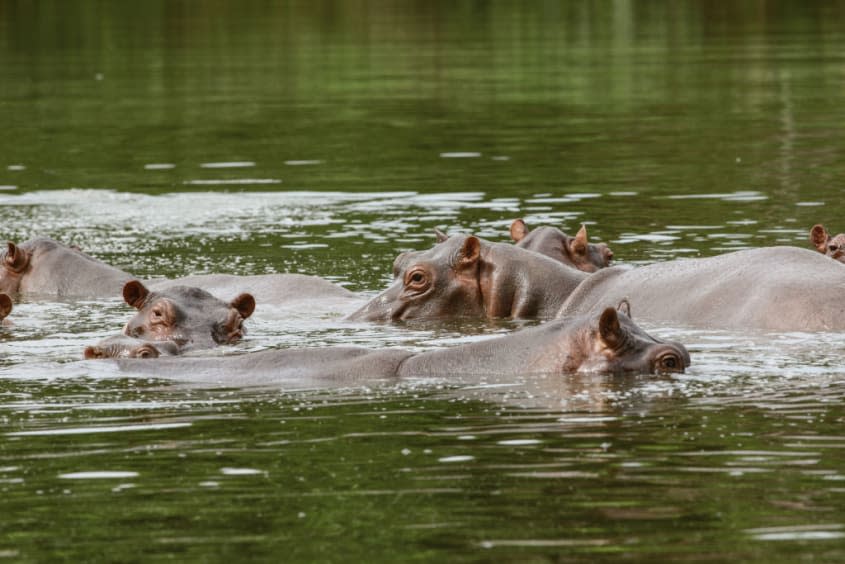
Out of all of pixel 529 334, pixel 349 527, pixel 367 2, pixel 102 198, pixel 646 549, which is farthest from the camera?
pixel 367 2

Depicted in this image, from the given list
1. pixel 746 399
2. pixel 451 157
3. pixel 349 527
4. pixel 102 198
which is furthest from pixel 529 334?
pixel 451 157

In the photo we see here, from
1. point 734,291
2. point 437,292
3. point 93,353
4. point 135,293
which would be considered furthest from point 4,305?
point 734,291

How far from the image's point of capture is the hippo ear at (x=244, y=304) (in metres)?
12.3

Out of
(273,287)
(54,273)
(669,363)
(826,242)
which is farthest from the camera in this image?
(54,273)

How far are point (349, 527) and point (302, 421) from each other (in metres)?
2.11

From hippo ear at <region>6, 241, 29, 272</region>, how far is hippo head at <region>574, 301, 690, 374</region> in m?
7.73

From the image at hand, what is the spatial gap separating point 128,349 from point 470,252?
129 inches

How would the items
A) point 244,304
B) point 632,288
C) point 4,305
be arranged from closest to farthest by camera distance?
point 244,304, point 632,288, point 4,305

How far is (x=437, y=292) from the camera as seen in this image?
13578 mm

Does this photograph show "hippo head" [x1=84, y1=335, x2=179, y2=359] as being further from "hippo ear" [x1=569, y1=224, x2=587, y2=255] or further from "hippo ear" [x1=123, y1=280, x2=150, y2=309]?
"hippo ear" [x1=569, y1=224, x2=587, y2=255]

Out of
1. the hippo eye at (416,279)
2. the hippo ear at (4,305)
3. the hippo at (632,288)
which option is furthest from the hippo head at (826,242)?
the hippo ear at (4,305)

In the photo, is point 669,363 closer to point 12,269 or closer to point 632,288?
point 632,288

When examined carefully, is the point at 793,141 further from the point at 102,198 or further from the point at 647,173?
the point at 102,198

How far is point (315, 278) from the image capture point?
15.2 m
